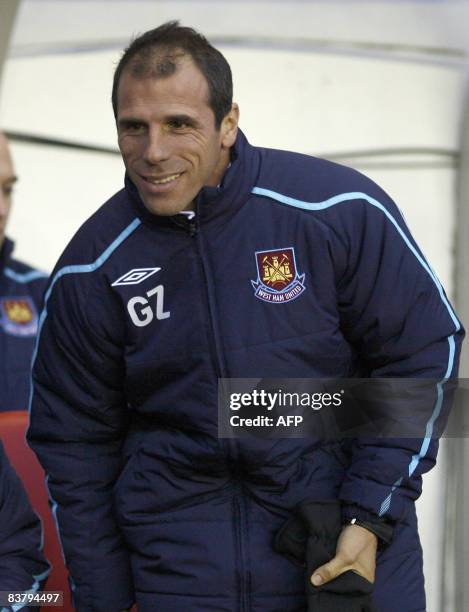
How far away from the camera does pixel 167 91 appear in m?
1.70

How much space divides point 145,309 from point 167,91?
0.99 ft

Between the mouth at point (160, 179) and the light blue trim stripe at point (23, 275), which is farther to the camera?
the light blue trim stripe at point (23, 275)

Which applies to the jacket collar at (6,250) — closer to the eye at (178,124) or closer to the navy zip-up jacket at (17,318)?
the navy zip-up jacket at (17,318)

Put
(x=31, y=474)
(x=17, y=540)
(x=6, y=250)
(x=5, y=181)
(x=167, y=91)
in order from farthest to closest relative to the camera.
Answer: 1. (x=6, y=250)
2. (x=5, y=181)
3. (x=31, y=474)
4. (x=17, y=540)
5. (x=167, y=91)

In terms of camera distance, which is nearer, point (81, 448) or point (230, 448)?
point (230, 448)

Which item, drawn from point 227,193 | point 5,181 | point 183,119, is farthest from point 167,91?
point 5,181

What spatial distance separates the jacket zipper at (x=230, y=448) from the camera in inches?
67.6

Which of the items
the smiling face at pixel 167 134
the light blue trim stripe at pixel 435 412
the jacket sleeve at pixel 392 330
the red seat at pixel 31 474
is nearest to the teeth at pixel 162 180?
the smiling face at pixel 167 134

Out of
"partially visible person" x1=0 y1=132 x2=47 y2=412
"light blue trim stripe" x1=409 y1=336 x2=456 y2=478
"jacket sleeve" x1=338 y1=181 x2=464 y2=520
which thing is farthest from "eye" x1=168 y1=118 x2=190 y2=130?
"partially visible person" x1=0 y1=132 x2=47 y2=412

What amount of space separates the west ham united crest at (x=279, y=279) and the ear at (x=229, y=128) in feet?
0.57

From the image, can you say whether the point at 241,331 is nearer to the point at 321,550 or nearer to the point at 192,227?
the point at 192,227

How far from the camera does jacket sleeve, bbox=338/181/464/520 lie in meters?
1.71

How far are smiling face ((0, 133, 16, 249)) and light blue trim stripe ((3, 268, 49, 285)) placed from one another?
5.8 inches

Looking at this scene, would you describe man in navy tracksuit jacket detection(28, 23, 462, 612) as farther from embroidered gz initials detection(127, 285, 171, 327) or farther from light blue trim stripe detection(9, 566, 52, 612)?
light blue trim stripe detection(9, 566, 52, 612)
